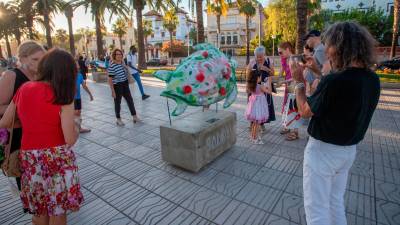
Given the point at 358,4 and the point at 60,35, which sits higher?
the point at 358,4

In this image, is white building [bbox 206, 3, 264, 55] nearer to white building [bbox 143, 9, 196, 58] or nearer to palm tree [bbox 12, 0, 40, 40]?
white building [bbox 143, 9, 196, 58]

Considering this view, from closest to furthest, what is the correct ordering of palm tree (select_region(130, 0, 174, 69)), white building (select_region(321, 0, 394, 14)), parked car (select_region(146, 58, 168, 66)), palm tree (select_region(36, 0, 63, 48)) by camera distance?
1. palm tree (select_region(130, 0, 174, 69))
2. palm tree (select_region(36, 0, 63, 48))
3. parked car (select_region(146, 58, 168, 66))
4. white building (select_region(321, 0, 394, 14))

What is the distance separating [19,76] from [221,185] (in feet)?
8.62

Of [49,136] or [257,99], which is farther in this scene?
[257,99]

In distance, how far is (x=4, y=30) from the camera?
105 ft

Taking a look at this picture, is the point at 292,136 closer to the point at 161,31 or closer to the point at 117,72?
the point at 117,72

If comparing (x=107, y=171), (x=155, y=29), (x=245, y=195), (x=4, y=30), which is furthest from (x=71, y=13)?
(x=155, y=29)

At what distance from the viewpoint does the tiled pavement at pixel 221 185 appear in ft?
9.71

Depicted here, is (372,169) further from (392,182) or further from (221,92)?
(221,92)

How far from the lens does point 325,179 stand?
2.02m

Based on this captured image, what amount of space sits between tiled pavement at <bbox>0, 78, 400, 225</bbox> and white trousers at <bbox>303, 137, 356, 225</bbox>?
742 millimetres

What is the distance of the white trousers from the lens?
1.98m

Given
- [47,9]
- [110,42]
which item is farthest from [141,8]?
[110,42]

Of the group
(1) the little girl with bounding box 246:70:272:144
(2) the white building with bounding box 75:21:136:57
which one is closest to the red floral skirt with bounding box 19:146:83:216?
(1) the little girl with bounding box 246:70:272:144
